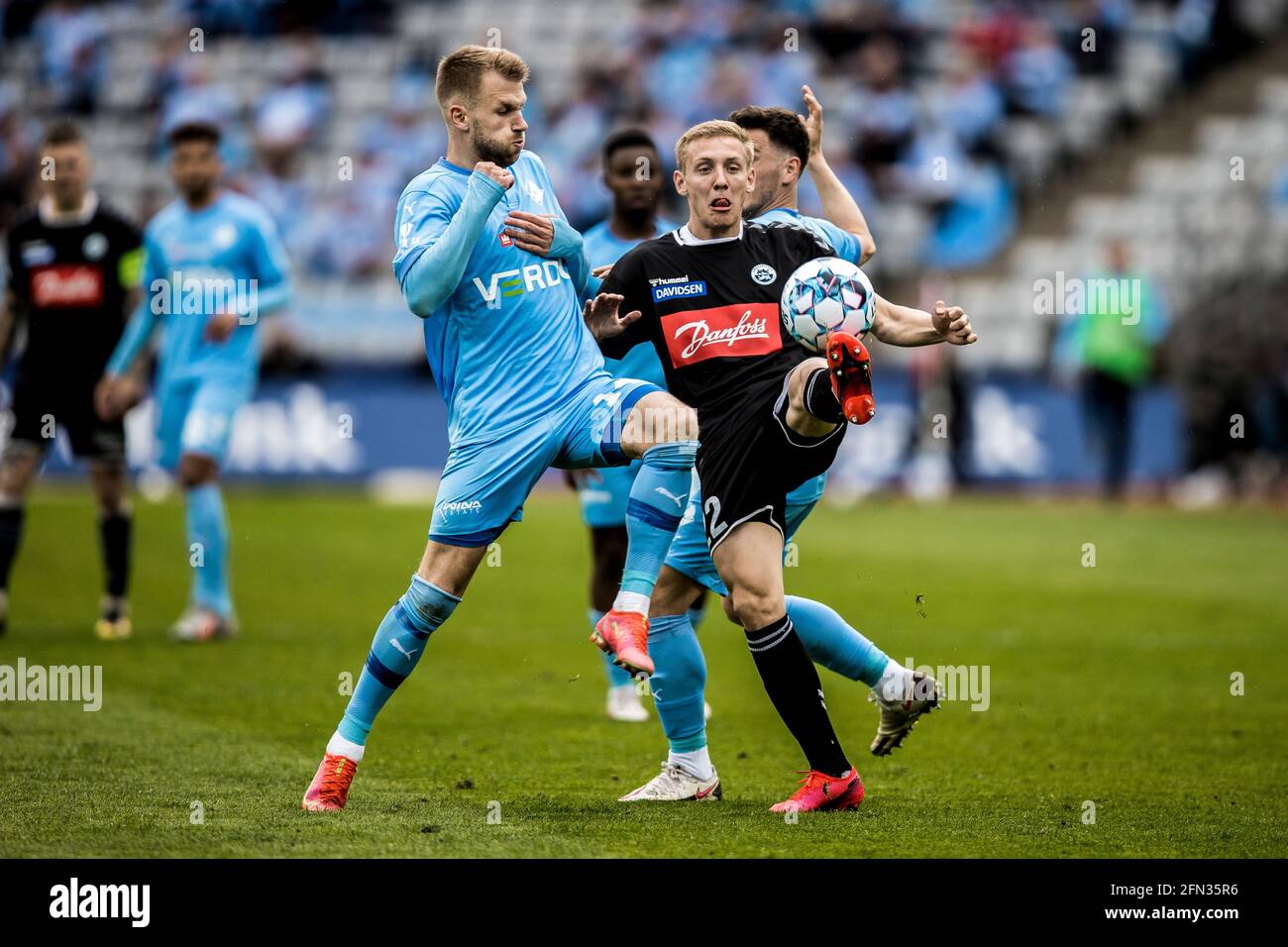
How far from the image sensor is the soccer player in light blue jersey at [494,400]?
5926mm

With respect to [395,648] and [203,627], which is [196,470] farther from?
[395,648]

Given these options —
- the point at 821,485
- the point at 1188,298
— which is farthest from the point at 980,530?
the point at 821,485

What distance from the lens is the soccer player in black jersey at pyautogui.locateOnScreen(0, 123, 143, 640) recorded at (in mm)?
10914

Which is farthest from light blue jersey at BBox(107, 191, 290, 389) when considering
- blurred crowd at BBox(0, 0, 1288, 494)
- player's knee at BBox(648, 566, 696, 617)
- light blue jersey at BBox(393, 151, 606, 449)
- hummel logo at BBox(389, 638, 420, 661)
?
blurred crowd at BBox(0, 0, 1288, 494)

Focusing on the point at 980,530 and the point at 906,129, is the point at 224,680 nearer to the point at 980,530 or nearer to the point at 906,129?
the point at 980,530

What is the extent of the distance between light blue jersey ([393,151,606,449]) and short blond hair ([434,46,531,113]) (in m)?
0.25

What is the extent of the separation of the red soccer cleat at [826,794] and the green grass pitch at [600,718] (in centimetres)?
9

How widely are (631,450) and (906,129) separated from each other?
19.2 m

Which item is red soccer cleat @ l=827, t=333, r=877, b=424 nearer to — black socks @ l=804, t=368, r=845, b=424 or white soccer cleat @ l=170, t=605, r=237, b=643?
black socks @ l=804, t=368, r=845, b=424

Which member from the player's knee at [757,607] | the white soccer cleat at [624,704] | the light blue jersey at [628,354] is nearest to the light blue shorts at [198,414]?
the light blue jersey at [628,354]

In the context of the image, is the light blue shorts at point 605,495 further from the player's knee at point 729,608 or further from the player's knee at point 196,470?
the player's knee at point 196,470
